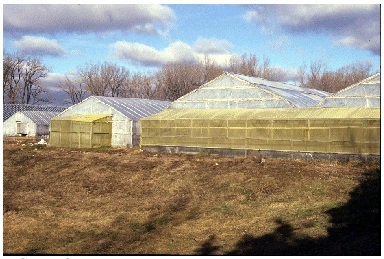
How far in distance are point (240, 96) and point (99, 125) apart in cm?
1369

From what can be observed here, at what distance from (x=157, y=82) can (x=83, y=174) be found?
191 ft

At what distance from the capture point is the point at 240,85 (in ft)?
105

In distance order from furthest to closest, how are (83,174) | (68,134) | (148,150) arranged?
(68,134) < (148,150) < (83,174)

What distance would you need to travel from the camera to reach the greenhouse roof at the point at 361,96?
26.6 m

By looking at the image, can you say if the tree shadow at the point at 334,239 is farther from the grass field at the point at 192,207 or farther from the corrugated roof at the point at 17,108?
the corrugated roof at the point at 17,108

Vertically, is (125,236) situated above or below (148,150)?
below

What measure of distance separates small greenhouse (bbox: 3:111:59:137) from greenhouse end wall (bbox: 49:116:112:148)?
54.3ft

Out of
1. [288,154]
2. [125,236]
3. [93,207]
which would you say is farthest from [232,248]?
[288,154]

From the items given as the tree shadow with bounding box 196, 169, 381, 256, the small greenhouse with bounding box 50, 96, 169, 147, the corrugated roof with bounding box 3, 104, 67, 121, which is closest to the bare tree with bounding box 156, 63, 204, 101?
the corrugated roof with bounding box 3, 104, 67, 121

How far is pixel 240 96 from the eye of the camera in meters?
32.1

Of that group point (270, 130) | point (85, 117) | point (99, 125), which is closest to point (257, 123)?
point (270, 130)

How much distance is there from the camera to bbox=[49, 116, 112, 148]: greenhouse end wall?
36.5 meters

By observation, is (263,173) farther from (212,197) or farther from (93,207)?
(93,207)

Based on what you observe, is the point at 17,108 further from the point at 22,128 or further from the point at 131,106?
the point at 131,106
